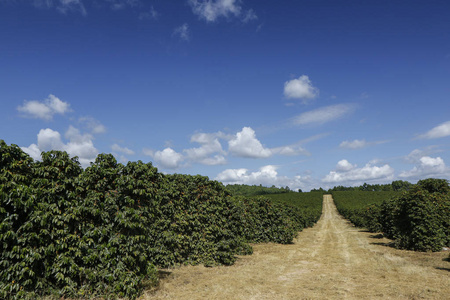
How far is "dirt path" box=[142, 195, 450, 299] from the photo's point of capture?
8.37 meters

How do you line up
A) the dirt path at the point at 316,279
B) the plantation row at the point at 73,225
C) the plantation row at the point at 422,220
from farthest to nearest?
the plantation row at the point at 422,220 → the dirt path at the point at 316,279 → the plantation row at the point at 73,225

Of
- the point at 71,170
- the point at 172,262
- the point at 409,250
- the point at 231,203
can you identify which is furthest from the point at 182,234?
the point at 409,250

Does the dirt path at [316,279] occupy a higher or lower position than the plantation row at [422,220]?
lower

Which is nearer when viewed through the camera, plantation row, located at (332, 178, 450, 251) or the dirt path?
the dirt path

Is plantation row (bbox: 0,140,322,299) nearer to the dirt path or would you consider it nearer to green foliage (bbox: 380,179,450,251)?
the dirt path

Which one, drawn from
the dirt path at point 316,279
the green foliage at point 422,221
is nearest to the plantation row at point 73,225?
the dirt path at point 316,279

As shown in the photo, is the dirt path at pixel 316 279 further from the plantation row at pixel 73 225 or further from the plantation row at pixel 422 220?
the plantation row at pixel 422 220

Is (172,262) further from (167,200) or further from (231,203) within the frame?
(231,203)

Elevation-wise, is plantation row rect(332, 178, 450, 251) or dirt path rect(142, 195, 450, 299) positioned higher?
plantation row rect(332, 178, 450, 251)

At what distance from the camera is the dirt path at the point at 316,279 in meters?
8.37

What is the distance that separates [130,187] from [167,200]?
12.2ft

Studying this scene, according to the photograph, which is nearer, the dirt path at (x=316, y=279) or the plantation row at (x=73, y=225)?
the plantation row at (x=73, y=225)

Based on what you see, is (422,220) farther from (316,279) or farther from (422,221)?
(316,279)

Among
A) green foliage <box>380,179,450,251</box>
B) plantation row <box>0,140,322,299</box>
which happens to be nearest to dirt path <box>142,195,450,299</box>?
plantation row <box>0,140,322,299</box>
